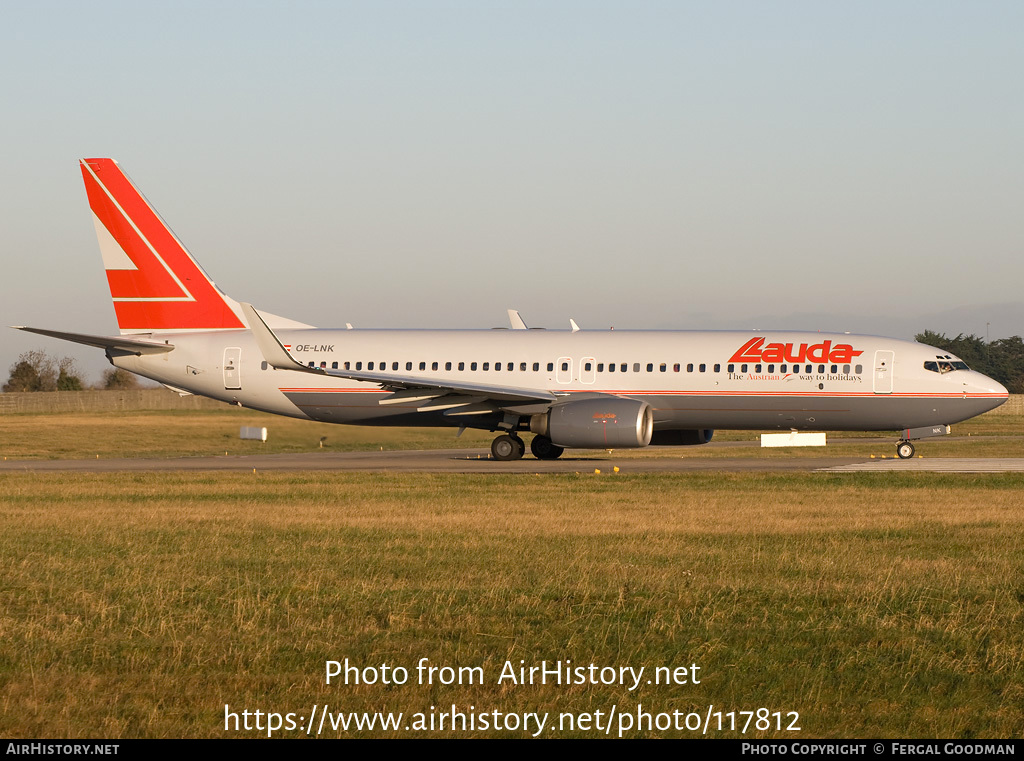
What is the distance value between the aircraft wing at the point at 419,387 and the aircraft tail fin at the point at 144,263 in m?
Answer: 4.95

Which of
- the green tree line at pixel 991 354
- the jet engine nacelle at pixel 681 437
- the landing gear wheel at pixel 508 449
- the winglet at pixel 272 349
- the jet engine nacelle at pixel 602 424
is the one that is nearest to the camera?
the jet engine nacelle at pixel 602 424

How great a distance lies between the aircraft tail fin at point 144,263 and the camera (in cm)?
3844

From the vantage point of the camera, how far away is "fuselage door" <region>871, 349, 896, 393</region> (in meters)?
34.0

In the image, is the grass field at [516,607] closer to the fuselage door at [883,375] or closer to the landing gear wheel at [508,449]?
the fuselage door at [883,375]

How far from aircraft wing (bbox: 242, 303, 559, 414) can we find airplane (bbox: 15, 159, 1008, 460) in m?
0.06

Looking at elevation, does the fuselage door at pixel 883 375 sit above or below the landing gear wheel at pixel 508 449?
above

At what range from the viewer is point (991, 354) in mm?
135000

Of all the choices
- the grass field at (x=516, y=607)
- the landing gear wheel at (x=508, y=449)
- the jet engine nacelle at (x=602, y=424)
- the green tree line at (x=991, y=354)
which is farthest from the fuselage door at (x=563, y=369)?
the green tree line at (x=991, y=354)

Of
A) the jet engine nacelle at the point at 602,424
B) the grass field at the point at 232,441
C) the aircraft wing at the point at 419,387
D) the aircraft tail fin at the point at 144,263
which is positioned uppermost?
the aircraft tail fin at the point at 144,263

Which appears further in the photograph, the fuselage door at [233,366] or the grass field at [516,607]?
the fuselage door at [233,366]

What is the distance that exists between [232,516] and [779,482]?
12674 mm

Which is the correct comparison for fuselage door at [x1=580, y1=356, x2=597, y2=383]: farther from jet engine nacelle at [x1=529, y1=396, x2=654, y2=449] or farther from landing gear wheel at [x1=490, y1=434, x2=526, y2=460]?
landing gear wheel at [x1=490, y1=434, x2=526, y2=460]

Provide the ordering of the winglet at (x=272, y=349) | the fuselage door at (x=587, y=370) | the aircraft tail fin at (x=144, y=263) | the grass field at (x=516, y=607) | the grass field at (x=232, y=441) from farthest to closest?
the aircraft tail fin at (x=144, y=263) < the grass field at (x=232, y=441) < the fuselage door at (x=587, y=370) < the winglet at (x=272, y=349) < the grass field at (x=516, y=607)
